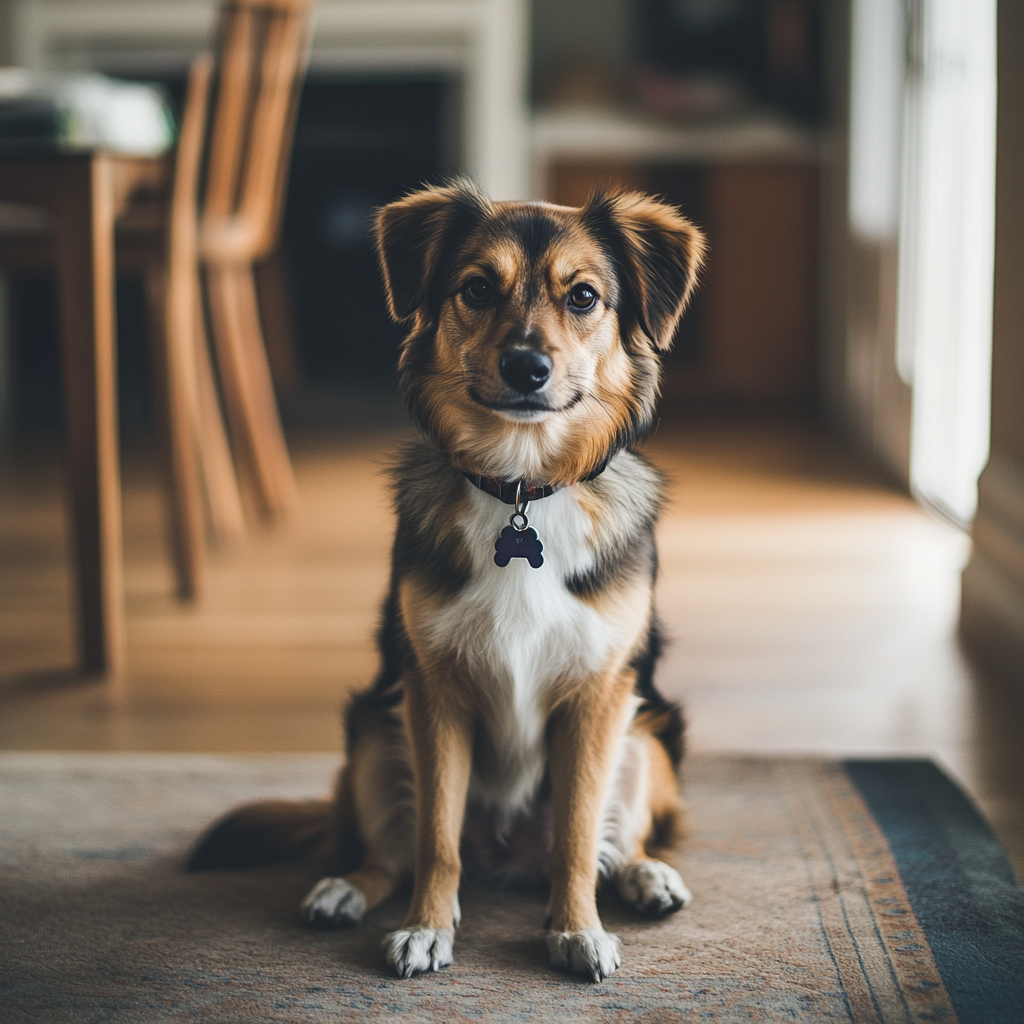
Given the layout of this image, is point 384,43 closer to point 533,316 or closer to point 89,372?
point 89,372

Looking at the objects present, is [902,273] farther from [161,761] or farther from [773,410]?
[161,761]

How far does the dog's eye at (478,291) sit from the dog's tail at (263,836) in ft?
2.01

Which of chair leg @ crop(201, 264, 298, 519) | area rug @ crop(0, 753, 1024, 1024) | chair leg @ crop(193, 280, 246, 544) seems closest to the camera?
area rug @ crop(0, 753, 1024, 1024)

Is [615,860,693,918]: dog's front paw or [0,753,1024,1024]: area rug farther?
[615,860,693,918]: dog's front paw

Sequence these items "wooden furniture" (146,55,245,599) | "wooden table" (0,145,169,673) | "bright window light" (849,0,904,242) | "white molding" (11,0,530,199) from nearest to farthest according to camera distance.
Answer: "wooden table" (0,145,169,673)
"wooden furniture" (146,55,245,599)
"bright window light" (849,0,904,242)
"white molding" (11,0,530,199)

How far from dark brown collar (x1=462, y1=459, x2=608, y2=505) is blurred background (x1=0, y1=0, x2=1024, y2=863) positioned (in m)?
0.70

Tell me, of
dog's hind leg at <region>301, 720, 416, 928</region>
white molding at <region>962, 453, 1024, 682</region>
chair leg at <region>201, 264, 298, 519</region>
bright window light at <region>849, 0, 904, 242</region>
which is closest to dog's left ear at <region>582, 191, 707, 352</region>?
dog's hind leg at <region>301, 720, 416, 928</region>

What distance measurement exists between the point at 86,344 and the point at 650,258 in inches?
42.8

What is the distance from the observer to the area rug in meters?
1.09

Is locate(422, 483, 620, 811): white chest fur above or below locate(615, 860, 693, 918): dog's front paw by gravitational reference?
above

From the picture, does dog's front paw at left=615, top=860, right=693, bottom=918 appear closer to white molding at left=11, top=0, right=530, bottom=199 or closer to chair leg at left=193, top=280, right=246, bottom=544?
chair leg at left=193, top=280, right=246, bottom=544

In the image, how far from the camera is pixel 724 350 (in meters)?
5.17

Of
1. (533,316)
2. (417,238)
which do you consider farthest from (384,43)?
(533,316)

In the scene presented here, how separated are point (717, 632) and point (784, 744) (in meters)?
0.56
